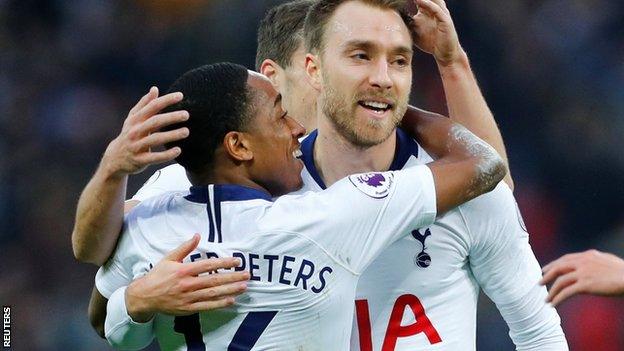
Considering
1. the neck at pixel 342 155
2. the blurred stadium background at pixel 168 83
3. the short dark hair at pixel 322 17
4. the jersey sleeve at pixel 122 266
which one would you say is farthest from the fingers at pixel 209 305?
the blurred stadium background at pixel 168 83

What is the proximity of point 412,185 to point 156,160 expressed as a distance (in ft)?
2.42

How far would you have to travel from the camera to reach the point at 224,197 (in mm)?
2832

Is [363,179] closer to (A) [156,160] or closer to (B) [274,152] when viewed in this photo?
(B) [274,152]

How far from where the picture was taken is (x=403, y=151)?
3.32m

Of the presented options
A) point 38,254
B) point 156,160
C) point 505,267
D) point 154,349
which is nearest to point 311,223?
point 156,160

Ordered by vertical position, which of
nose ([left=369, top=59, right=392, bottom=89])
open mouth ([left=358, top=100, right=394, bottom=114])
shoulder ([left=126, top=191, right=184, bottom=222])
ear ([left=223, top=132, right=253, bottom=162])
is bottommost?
shoulder ([left=126, top=191, right=184, bottom=222])

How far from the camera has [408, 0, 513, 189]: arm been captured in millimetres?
3289

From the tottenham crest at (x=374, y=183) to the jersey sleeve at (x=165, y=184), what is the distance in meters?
0.80

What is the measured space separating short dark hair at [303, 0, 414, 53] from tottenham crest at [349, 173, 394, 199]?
2.11ft

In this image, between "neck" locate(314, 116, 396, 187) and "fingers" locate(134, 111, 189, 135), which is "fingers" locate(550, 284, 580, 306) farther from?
"fingers" locate(134, 111, 189, 135)

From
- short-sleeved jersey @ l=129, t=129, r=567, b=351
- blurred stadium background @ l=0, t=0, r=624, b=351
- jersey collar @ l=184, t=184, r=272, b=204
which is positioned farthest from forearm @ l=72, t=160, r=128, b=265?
blurred stadium background @ l=0, t=0, r=624, b=351

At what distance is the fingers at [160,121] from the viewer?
2.70 metres

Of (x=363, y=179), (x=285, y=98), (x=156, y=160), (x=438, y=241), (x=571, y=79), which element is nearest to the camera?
(x=156, y=160)

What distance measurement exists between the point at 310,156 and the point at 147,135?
2.75 feet
